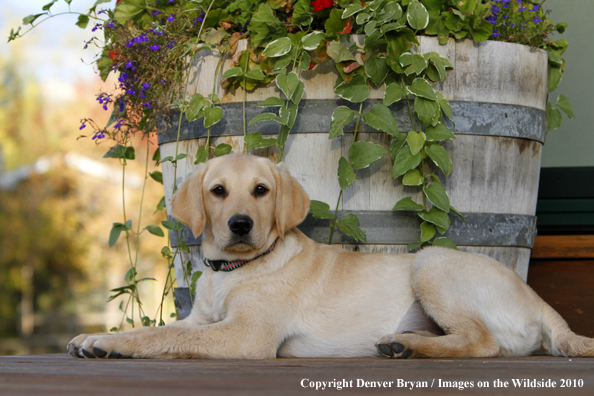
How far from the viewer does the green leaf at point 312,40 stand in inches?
Answer: 106

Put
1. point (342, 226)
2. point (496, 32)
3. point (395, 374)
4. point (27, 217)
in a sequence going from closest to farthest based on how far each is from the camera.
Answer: point (395, 374) → point (342, 226) → point (496, 32) → point (27, 217)

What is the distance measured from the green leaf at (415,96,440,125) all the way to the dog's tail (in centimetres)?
105

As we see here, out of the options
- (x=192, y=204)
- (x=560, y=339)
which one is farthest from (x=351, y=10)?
(x=560, y=339)

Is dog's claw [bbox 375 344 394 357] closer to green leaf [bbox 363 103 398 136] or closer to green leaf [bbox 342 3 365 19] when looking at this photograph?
green leaf [bbox 363 103 398 136]

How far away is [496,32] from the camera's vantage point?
315cm

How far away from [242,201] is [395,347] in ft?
3.18

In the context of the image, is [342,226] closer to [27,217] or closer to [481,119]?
[481,119]

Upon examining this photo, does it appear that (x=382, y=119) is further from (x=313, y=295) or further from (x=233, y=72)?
(x=313, y=295)

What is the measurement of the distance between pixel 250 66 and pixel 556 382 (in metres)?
2.12

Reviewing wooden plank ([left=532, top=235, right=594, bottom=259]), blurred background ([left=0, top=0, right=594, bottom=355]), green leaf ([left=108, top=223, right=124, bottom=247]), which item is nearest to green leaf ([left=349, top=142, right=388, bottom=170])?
green leaf ([left=108, top=223, right=124, bottom=247])

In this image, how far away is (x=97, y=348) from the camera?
7.01 feet

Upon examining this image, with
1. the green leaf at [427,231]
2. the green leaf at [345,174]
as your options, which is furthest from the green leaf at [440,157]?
A: the green leaf at [345,174]

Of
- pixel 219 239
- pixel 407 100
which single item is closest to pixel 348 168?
pixel 407 100

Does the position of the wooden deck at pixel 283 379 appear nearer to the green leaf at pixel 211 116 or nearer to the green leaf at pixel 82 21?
the green leaf at pixel 211 116
